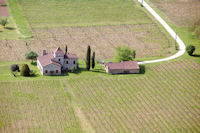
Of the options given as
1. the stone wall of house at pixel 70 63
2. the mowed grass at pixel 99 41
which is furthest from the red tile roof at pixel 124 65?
the mowed grass at pixel 99 41

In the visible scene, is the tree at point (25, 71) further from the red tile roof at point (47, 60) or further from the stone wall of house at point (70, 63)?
the stone wall of house at point (70, 63)

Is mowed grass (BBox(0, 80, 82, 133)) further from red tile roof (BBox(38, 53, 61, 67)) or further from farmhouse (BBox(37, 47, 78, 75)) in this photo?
red tile roof (BBox(38, 53, 61, 67))

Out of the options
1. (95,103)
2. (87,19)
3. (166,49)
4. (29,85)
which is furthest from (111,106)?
(87,19)

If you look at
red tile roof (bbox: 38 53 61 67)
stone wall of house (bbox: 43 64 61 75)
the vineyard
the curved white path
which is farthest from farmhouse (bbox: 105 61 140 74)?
red tile roof (bbox: 38 53 61 67)

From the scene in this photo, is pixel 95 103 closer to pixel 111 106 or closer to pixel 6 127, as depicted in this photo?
pixel 111 106

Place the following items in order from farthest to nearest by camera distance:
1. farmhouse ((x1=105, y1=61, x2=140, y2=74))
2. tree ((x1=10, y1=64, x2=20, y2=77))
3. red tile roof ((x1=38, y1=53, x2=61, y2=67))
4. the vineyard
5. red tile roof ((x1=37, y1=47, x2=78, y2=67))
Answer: farmhouse ((x1=105, y1=61, x2=140, y2=74)) < tree ((x1=10, y1=64, x2=20, y2=77)) < red tile roof ((x1=37, y1=47, x2=78, y2=67)) < red tile roof ((x1=38, y1=53, x2=61, y2=67)) < the vineyard

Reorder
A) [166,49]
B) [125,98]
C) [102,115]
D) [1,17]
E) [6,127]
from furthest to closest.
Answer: [1,17]
[166,49]
[125,98]
[102,115]
[6,127]
